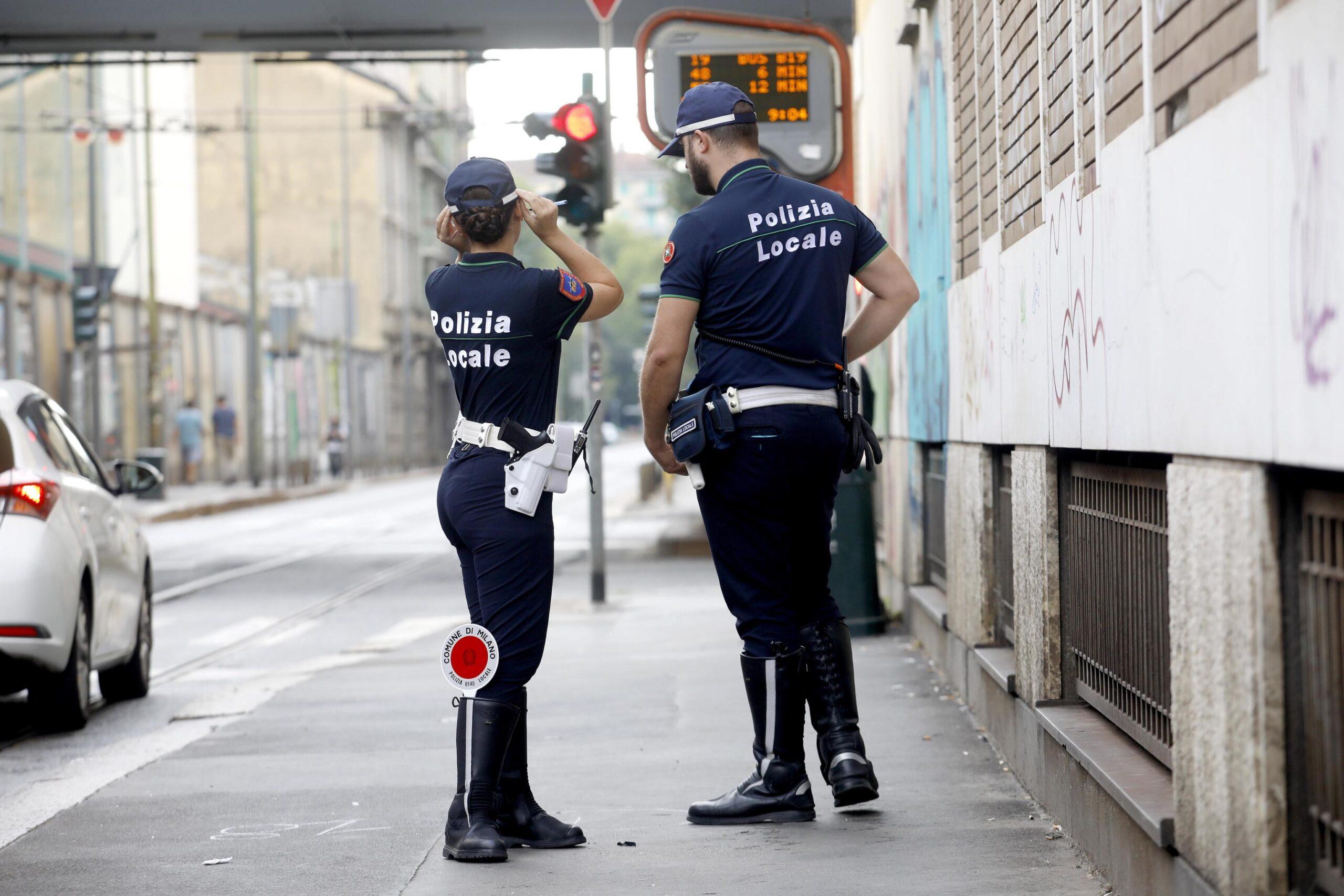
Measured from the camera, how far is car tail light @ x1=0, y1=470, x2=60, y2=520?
28.6ft

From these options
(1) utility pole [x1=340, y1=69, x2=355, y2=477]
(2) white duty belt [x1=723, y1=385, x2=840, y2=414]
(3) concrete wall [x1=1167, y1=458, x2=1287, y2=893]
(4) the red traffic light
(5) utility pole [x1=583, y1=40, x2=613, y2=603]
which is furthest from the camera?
(1) utility pole [x1=340, y1=69, x2=355, y2=477]

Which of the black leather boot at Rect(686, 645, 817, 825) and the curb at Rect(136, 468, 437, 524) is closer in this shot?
the black leather boot at Rect(686, 645, 817, 825)

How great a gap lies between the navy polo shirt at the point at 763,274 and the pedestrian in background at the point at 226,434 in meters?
42.6

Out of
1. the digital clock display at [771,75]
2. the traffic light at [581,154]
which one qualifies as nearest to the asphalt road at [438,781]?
the traffic light at [581,154]

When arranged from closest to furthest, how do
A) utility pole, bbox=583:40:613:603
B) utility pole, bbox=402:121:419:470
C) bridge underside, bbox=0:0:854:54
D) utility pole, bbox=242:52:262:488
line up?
utility pole, bbox=583:40:613:603 → bridge underside, bbox=0:0:854:54 → utility pole, bbox=242:52:262:488 → utility pole, bbox=402:121:419:470

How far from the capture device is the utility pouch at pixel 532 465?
5527 mm

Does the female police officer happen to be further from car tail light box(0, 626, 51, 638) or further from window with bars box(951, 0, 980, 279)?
car tail light box(0, 626, 51, 638)

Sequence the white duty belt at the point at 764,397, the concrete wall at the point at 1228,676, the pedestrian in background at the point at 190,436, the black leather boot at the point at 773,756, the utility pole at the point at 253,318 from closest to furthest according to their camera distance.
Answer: the concrete wall at the point at 1228,676
the white duty belt at the point at 764,397
the black leather boot at the point at 773,756
the utility pole at the point at 253,318
the pedestrian in background at the point at 190,436

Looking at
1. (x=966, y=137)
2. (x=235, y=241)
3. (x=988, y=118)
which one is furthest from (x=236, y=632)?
(x=235, y=241)

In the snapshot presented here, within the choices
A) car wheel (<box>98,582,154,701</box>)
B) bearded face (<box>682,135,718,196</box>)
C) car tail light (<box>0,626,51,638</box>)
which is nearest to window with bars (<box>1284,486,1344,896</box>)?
bearded face (<box>682,135,718,196</box>)

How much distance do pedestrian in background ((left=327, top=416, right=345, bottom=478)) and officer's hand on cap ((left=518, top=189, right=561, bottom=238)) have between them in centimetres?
5299

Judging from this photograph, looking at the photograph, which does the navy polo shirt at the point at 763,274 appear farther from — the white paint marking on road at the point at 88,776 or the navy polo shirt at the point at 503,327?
the white paint marking on road at the point at 88,776

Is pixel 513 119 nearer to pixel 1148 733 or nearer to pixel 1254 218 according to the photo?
pixel 1148 733

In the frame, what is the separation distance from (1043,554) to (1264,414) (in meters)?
2.75
